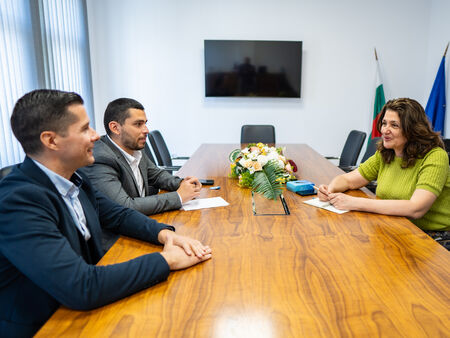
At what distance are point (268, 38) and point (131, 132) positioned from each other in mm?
3701

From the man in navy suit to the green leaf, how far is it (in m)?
0.83

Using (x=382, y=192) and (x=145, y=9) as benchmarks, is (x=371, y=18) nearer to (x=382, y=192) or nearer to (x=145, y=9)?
(x=145, y=9)

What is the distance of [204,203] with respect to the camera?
1.93m

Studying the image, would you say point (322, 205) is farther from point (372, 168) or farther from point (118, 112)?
point (118, 112)

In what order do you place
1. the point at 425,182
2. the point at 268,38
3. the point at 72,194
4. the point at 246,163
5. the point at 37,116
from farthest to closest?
1. the point at 268,38
2. the point at 246,163
3. the point at 425,182
4. the point at 72,194
5. the point at 37,116

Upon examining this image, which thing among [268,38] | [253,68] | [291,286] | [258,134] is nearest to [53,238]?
[291,286]

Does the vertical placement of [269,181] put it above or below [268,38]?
below

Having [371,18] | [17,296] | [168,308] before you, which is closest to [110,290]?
[168,308]

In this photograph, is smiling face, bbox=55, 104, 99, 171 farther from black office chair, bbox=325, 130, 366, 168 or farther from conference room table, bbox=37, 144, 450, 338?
black office chair, bbox=325, 130, 366, 168

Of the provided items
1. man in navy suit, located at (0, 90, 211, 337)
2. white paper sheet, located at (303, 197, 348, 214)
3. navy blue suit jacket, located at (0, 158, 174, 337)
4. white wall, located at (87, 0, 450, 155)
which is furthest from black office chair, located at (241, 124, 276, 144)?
navy blue suit jacket, located at (0, 158, 174, 337)

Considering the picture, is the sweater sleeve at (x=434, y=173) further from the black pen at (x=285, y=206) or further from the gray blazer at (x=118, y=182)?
the gray blazer at (x=118, y=182)

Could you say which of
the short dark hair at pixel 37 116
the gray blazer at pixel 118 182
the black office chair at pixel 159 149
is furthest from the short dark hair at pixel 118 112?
the black office chair at pixel 159 149

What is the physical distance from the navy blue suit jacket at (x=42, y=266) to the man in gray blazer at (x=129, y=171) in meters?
0.62

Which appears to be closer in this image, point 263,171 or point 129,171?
point 129,171
